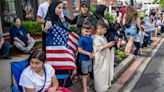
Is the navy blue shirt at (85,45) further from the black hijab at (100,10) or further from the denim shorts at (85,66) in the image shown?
the black hijab at (100,10)

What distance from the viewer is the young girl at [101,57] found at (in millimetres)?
6168

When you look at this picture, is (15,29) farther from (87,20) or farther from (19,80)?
(19,80)

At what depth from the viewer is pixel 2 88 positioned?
20.0 ft

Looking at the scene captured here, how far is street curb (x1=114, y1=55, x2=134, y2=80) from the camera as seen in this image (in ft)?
26.5

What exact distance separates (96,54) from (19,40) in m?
4.13

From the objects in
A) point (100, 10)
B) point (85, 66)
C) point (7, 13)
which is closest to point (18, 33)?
point (7, 13)

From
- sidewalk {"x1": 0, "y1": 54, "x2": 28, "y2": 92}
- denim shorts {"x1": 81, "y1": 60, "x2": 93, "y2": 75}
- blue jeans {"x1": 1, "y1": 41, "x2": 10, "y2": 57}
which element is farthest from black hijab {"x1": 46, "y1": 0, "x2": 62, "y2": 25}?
blue jeans {"x1": 1, "y1": 41, "x2": 10, "y2": 57}

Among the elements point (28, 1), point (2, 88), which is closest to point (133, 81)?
point (2, 88)

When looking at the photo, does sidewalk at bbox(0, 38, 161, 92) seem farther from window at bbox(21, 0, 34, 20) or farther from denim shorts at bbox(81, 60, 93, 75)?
window at bbox(21, 0, 34, 20)

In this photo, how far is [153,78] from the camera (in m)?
8.39

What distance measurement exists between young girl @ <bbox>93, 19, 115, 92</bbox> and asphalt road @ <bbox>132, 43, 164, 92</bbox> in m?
1.20

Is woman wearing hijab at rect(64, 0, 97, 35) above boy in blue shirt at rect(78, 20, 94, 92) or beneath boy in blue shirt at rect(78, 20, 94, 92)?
above

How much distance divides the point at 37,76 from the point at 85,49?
5.71 feet

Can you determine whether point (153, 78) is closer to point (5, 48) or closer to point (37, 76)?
point (5, 48)
